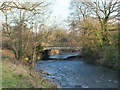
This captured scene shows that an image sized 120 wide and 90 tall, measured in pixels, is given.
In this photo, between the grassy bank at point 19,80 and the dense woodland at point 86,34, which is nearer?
the grassy bank at point 19,80

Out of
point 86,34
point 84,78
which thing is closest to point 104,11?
point 86,34

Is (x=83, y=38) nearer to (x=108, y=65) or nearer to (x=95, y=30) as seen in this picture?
(x=95, y=30)

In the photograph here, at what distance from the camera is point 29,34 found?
17719mm

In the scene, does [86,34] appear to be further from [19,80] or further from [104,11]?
[19,80]

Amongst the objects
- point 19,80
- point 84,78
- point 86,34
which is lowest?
point 84,78

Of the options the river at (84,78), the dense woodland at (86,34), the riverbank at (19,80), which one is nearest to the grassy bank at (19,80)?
the riverbank at (19,80)

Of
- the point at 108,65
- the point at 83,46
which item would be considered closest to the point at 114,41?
the point at 108,65

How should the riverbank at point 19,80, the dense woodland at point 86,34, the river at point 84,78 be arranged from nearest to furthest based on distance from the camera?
the riverbank at point 19,80 < the river at point 84,78 < the dense woodland at point 86,34

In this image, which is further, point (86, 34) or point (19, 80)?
point (86, 34)

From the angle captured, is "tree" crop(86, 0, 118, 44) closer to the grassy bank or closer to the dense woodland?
the dense woodland

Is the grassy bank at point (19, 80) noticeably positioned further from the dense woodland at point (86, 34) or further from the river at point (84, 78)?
the dense woodland at point (86, 34)

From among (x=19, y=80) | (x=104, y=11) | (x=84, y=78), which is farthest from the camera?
(x=104, y=11)

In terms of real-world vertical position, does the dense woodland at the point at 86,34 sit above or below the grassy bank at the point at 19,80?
above

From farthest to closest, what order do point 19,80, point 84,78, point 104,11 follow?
point 104,11 < point 84,78 < point 19,80
